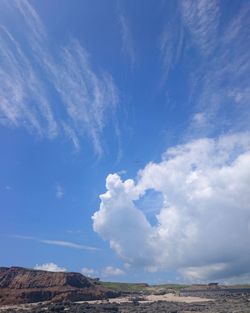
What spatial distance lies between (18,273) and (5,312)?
144 ft

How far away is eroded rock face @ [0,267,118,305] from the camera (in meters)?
88.4

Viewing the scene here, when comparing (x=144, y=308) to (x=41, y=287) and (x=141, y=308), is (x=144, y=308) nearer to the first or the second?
(x=141, y=308)

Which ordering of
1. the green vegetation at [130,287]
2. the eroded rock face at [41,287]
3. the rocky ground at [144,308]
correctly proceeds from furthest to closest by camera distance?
the green vegetation at [130,287] < the eroded rock face at [41,287] < the rocky ground at [144,308]

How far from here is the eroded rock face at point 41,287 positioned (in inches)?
3482

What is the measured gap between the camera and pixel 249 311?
5612 centimetres

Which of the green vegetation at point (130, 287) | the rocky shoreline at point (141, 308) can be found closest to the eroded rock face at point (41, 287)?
the rocky shoreline at point (141, 308)

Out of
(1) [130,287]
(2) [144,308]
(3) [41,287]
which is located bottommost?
(2) [144,308]

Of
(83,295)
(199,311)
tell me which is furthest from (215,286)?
(199,311)

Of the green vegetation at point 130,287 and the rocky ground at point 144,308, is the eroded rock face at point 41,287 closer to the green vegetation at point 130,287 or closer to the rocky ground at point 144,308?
the rocky ground at point 144,308

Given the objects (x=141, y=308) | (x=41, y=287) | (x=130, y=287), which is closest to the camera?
(x=141, y=308)

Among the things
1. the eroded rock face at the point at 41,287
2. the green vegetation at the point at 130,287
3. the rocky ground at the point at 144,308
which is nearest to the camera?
the rocky ground at the point at 144,308

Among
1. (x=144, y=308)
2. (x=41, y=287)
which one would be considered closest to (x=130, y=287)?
(x=41, y=287)

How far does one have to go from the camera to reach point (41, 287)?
322ft

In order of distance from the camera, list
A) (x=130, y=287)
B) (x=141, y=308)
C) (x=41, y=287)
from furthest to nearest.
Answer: (x=130, y=287) → (x=41, y=287) → (x=141, y=308)
